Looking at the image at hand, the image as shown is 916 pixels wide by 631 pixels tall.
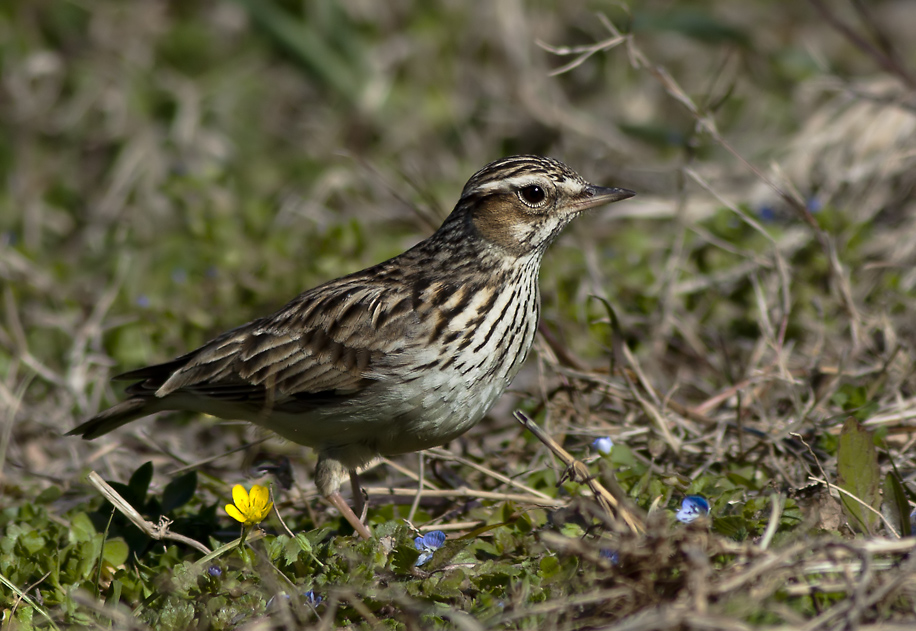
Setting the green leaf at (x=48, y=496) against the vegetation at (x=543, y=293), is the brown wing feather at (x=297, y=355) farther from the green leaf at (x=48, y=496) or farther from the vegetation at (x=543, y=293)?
the green leaf at (x=48, y=496)

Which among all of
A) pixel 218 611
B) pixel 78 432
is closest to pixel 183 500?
pixel 78 432

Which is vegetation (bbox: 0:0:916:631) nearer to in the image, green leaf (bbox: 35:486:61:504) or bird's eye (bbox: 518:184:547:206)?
green leaf (bbox: 35:486:61:504)

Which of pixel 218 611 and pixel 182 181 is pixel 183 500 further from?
pixel 182 181

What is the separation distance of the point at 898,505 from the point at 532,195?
2.18 metres

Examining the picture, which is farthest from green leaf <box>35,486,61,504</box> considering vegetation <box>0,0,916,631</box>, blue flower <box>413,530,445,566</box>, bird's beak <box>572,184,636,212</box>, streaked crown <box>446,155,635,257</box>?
bird's beak <box>572,184,636,212</box>

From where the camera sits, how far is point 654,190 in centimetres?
916

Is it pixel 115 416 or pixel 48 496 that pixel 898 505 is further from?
pixel 48 496

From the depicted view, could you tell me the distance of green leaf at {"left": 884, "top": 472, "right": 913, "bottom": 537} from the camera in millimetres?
4004

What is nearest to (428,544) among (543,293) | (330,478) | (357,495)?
(330,478)

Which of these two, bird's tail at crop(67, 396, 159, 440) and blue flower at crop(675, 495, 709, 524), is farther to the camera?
bird's tail at crop(67, 396, 159, 440)

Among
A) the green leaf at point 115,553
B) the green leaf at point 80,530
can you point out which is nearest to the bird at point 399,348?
the green leaf at point 80,530

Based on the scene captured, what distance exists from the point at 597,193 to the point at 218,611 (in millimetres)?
2627

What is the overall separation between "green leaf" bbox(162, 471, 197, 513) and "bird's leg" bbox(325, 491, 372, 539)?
0.71 m

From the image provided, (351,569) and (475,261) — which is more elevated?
(475,261)
